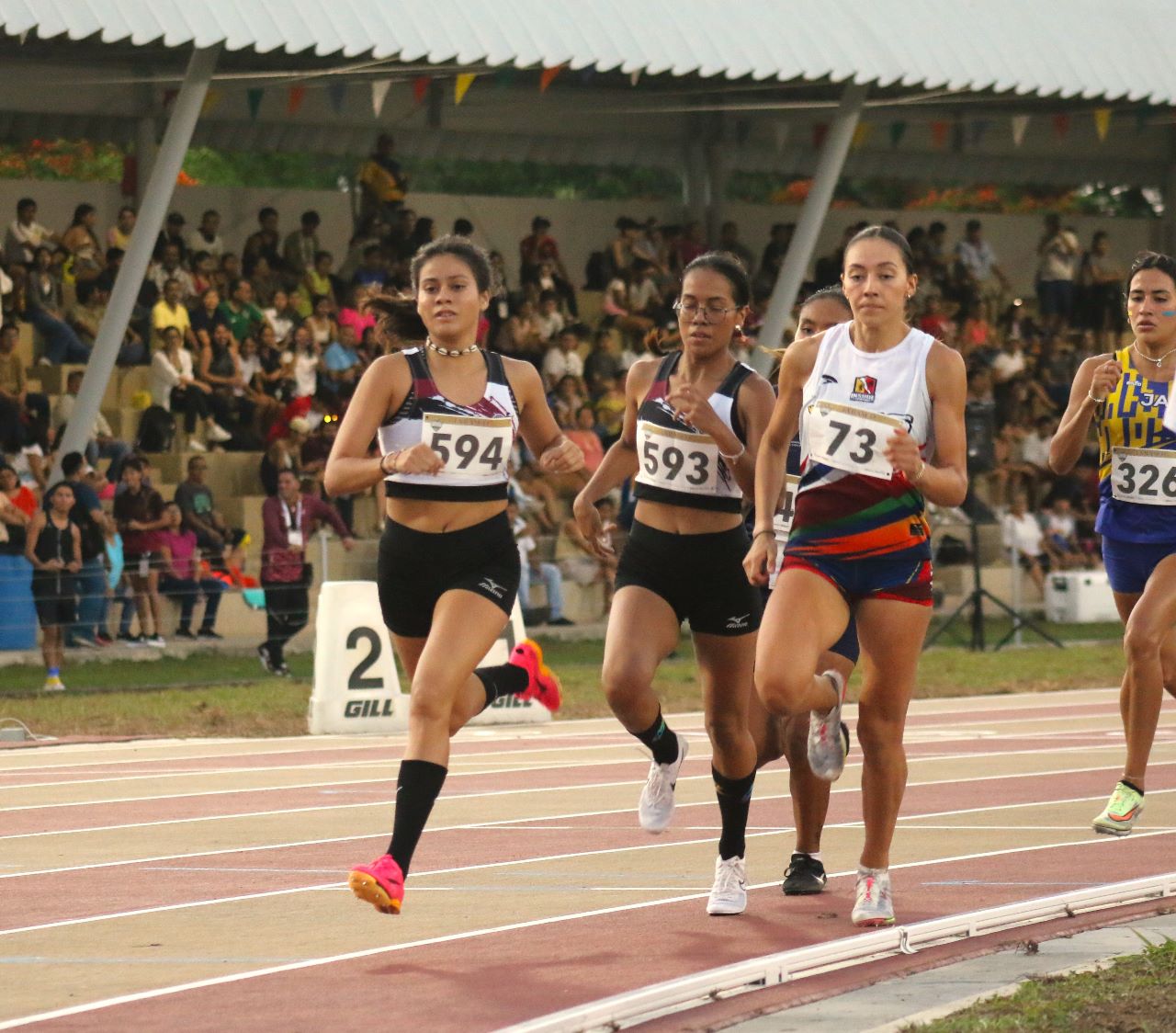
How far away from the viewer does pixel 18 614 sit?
16953 millimetres

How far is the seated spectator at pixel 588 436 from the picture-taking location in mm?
22109

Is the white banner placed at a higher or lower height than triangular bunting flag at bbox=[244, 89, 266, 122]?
lower

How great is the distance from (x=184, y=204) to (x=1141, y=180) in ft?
50.2

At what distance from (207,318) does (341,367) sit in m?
1.39

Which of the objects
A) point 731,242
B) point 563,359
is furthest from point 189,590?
point 731,242

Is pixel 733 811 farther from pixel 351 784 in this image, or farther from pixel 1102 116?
pixel 1102 116

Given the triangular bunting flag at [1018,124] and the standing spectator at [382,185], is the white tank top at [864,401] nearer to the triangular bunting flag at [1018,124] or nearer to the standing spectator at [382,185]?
the standing spectator at [382,185]

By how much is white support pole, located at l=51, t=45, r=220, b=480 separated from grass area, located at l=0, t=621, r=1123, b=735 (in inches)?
102

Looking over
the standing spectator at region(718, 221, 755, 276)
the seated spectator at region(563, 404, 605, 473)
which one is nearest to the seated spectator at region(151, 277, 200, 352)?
the seated spectator at region(563, 404, 605, 473)

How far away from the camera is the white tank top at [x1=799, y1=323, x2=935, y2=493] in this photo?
7023mm

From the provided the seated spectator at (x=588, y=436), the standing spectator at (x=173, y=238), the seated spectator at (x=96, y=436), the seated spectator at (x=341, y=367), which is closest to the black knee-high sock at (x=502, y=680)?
the seated spectator at (x=96, y=436)

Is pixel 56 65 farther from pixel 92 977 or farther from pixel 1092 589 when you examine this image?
pixel 92 977

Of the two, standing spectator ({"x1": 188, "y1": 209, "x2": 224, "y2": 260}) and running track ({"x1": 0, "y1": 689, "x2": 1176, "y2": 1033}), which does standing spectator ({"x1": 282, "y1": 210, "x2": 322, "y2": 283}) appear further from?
running track ({"x1": 0, "y1": 689, "x2": 1176, "y2": 1033})

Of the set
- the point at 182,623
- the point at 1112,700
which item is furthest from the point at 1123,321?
the point at 182,623
